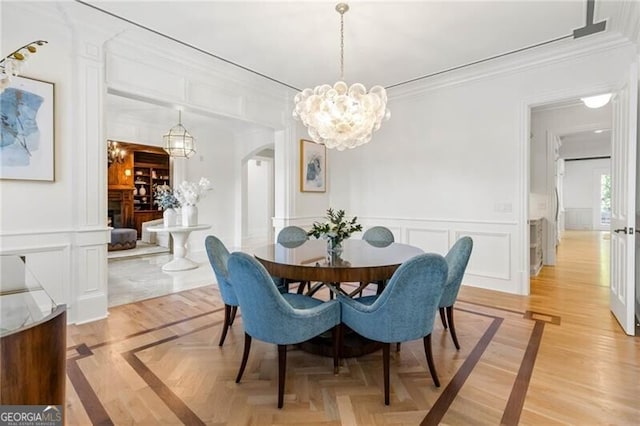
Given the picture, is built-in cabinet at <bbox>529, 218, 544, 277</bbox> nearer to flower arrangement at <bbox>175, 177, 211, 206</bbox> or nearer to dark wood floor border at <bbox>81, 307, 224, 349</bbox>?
dark wood floor border at <bbox>81, 307, 224, 349</bbox>

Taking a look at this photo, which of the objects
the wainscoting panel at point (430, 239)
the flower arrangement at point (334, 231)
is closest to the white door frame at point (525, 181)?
the wainscoting panel at point (430, 239)

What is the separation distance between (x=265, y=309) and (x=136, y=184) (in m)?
9.14

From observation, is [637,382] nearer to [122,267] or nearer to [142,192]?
[122,267]

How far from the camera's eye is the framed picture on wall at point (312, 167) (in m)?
5.16

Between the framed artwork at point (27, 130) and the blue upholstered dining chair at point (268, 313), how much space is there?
2238 millimetres

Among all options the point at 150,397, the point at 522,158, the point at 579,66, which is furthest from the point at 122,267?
the point at 579,66

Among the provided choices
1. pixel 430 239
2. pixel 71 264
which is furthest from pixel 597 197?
pixel 71 264

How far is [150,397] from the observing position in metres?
1.87

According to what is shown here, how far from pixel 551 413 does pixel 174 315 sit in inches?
123

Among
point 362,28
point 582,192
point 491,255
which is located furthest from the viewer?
point 582,192

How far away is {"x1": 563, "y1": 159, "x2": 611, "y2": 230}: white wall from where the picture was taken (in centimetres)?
1141

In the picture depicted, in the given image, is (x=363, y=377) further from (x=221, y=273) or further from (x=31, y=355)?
(x=31, y=355)

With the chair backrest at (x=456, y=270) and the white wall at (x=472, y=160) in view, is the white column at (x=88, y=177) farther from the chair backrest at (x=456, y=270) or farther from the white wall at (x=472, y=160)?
the white wall at (x=472, y=160)

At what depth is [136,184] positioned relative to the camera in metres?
9.22
